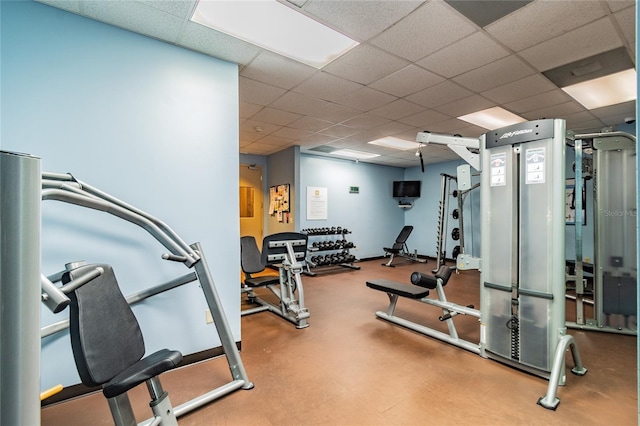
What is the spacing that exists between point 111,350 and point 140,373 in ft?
0.73

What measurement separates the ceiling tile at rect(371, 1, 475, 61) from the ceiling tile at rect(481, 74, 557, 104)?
4.09ft

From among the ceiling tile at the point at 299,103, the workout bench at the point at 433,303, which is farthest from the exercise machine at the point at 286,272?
the ceiling tile at the point at 299,103

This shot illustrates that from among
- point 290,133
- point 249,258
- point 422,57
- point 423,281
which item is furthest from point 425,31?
point 249,258

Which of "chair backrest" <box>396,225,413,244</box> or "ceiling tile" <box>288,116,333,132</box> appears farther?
"chair backrest" <box>396,225,413,244</box>

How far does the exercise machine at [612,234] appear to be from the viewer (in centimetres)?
310

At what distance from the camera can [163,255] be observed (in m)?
1.79

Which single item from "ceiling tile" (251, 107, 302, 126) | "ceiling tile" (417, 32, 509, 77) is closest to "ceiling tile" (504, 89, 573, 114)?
"ceiling tile" (417, 32, 509, 77)

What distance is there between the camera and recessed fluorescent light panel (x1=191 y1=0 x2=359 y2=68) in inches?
79.3

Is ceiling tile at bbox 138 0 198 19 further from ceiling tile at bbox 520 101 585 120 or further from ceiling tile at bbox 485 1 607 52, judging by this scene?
ceiling tile at bbox 520 101 585 120

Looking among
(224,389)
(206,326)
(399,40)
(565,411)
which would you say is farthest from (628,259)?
(206,326)

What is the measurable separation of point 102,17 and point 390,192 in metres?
7.43

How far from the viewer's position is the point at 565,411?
1.87 metres

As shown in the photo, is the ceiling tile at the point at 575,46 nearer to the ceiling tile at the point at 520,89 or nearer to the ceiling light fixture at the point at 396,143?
the ceiling tile at the point at 520,89

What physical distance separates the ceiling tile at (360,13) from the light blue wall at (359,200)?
172 inches
